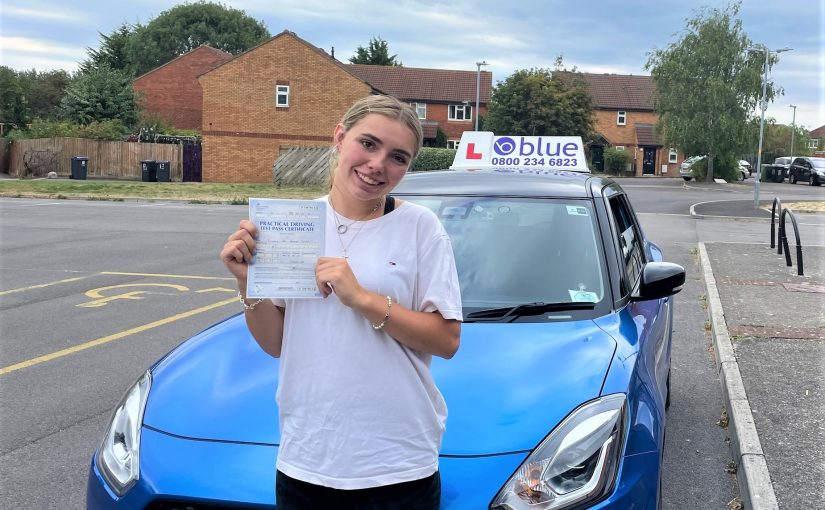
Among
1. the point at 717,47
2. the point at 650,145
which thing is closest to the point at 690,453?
the point at 717,47

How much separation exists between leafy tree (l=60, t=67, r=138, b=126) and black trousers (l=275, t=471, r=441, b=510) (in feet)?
153

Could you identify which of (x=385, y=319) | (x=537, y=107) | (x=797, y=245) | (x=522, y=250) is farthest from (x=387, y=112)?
(x=537, y=107)

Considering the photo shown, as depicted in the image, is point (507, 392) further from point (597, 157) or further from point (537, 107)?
point (597, 157)

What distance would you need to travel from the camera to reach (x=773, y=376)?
5.77 meters

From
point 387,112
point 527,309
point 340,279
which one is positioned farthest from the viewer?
point 527,309

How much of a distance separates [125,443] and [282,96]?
3814 cm

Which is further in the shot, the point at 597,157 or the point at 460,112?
the point at 597,157

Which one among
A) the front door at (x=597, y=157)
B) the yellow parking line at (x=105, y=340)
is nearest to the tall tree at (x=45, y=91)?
the front door at (x=597, y=157)

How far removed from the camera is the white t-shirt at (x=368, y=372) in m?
1.83

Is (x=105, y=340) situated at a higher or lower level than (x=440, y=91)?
lower

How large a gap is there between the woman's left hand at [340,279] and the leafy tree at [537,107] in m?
53.6

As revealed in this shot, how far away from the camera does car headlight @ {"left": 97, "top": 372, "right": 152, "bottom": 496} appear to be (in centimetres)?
252

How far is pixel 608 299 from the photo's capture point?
3.51 m

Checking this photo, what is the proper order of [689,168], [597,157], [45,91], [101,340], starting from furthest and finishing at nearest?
1. [45,91]
2. [597,157]
3. [689,168]
4. [101,340]
